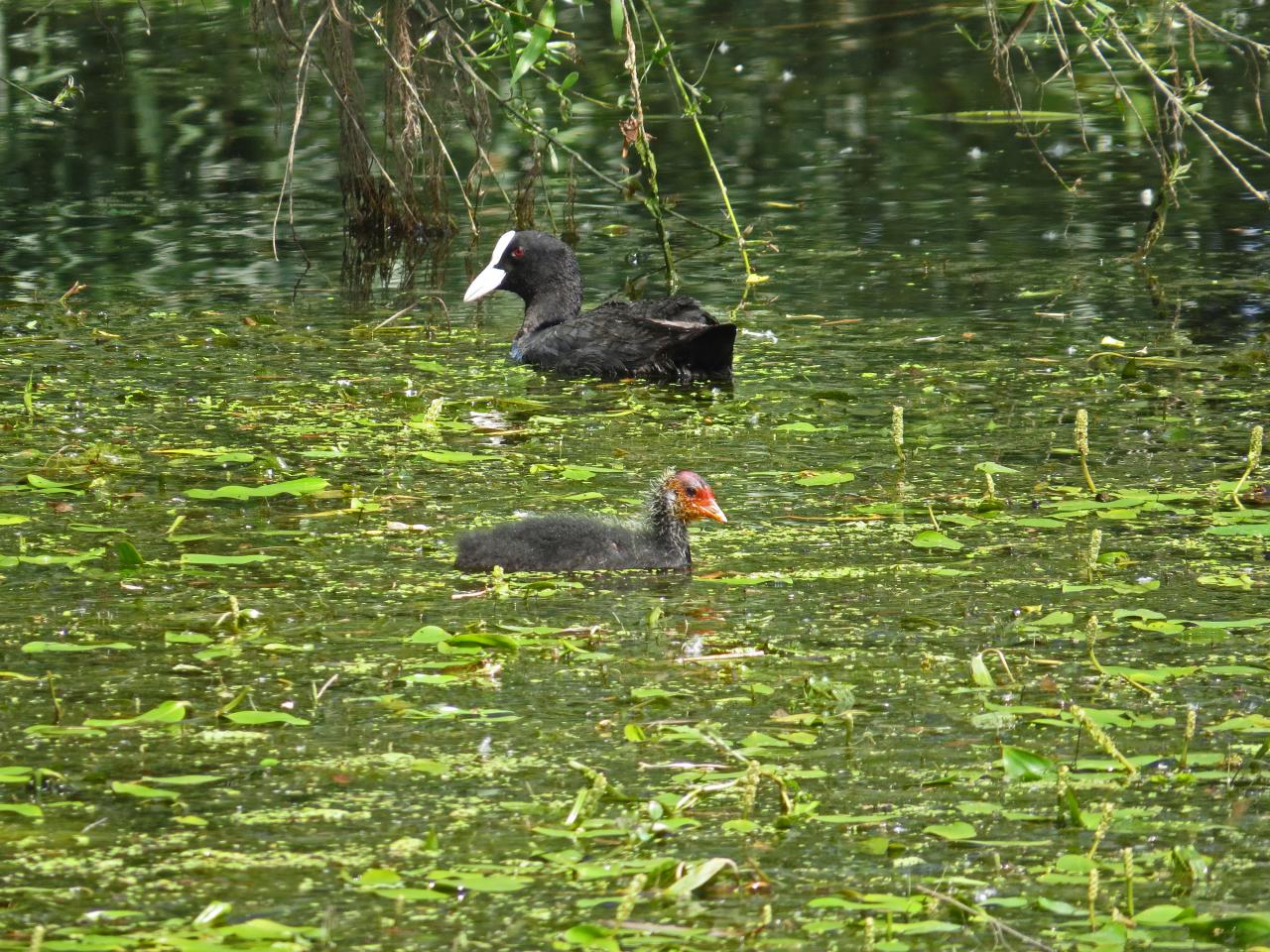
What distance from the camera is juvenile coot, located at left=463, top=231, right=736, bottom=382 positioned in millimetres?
11078

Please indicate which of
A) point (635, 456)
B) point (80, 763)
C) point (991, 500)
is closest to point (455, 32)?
point (635, 456)

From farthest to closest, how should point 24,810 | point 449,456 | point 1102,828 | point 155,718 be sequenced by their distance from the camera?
1. point 449,456
2. point 155,718
3. point 24,810
4. point 1102,828

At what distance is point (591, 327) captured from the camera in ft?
38.1

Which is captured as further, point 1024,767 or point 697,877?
point 1024,767

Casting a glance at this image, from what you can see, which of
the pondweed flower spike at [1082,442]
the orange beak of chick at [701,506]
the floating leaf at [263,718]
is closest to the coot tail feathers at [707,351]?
the pondweed flower spike at [1082,442]

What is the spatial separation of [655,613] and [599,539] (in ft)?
2.62

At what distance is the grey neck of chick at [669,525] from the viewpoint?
757 centimetres

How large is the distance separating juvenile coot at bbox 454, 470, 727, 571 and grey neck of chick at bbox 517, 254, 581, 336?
15.8 feet

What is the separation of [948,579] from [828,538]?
0.67 m

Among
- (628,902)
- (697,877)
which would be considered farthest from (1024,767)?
(628,902)

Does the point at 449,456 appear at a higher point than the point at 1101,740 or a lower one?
lower

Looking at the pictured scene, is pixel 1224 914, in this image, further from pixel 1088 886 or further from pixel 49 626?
pixel 49 626

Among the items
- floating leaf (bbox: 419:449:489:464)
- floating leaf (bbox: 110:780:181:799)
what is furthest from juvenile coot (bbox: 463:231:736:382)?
floating leaf (bbox: 110:780:181:799)

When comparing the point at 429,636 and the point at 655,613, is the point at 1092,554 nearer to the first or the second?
the point at 655,613
